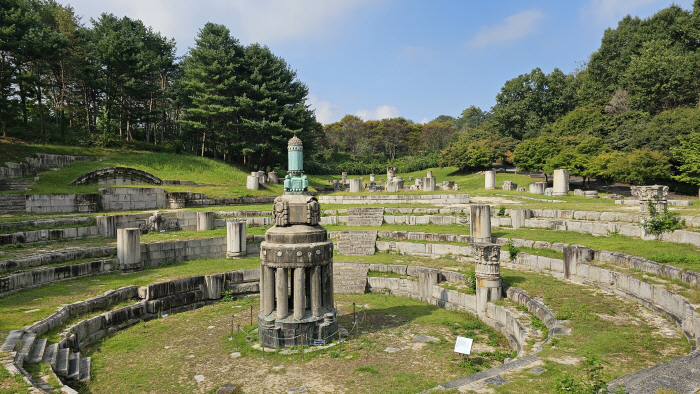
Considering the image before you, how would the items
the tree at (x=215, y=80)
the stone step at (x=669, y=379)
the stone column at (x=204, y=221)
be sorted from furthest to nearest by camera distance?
the tree at (x=215, y=80), the stone column at (x=204, y=221), the stone step at (x=669, y=379)

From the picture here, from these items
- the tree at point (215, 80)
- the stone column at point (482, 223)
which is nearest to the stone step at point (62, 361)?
the stone column at point (482, 223)

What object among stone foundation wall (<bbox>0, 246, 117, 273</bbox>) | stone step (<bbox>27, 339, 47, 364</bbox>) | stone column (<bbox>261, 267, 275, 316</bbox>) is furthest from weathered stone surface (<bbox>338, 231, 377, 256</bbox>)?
stone step (<bbox>27, 339, 47, 364</bbox>)

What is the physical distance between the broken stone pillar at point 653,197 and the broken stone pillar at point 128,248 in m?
18.0

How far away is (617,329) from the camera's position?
311 inches

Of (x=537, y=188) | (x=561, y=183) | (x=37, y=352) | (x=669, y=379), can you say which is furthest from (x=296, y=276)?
(x=537, y=188)

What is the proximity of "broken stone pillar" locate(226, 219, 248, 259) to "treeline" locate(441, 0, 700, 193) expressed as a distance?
36.1m

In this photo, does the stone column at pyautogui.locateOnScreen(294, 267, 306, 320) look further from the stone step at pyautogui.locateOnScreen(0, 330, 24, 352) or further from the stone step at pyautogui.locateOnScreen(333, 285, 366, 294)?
the stone step at pyautogui.locateOnScreen(0, 330, 24, 352)

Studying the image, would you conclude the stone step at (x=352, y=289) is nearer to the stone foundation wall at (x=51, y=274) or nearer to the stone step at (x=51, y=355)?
the stone foundation wall at (x=51, y=274)

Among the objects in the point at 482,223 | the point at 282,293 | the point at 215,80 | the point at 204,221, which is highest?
the point at 215,80

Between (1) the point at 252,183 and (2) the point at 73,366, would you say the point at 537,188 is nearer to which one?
(1) the point at 252,183

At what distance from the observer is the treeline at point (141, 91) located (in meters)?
36.1

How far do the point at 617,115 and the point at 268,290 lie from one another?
53.8 metres

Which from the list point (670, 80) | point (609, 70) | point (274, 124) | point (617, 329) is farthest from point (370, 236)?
point (609, 70)

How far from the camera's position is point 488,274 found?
36.9 ft
